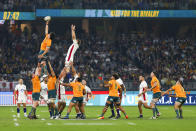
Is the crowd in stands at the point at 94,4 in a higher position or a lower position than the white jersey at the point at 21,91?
higher

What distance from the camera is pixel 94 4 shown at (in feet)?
158

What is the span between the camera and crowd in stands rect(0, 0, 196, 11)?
47.3 metres

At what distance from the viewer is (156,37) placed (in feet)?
176

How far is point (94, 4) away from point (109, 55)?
5.48m

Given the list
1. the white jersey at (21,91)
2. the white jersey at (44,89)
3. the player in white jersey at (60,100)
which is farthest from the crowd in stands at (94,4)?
the player in white jersey at (60,100)

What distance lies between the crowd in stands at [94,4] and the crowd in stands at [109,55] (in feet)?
14.2

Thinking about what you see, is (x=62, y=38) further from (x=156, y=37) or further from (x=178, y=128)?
(x=178, y=128)

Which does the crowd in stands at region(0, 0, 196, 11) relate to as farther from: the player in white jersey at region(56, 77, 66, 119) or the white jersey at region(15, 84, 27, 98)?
the player in white jersey at region(56, 77, 66, 119)

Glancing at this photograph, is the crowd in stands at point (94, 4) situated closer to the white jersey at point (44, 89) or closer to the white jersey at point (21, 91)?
the white jersey at point (21, 91)

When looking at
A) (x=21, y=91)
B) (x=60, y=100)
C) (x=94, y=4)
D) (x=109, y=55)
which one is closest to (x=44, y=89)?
(x=60, y=100)

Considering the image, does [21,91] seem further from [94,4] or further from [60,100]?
[94,4]

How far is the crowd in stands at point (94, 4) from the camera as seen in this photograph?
155ft

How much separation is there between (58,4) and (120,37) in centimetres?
854

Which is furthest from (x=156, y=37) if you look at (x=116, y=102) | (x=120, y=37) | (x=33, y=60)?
(x=116, y=102)
